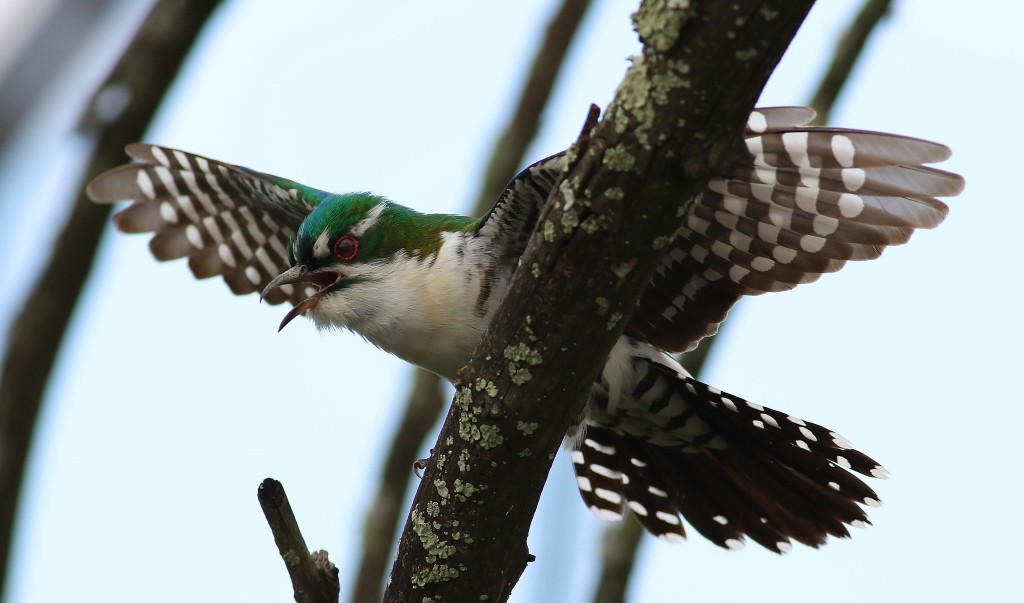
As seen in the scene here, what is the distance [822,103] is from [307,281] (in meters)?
2.86

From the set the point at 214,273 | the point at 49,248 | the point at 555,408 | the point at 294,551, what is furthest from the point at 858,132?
the point at 214,273

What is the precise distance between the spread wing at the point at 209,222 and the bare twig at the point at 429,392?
911 millimetres

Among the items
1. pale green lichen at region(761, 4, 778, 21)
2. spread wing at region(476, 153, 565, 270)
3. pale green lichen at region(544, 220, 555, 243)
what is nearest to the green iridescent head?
spread wing at region(476, 153, 565, 270)

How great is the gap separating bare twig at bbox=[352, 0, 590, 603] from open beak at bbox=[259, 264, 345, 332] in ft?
3.63

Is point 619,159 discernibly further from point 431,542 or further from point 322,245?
point 322,245

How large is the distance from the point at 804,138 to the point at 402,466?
290 cm

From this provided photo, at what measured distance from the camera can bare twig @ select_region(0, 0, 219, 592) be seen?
413 centimetres

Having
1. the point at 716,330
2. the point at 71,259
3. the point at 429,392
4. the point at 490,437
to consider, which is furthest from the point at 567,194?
the point at 429,392

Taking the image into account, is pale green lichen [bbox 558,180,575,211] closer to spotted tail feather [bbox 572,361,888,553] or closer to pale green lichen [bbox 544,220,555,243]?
pale green lichen [bbox 544,220,555,243]

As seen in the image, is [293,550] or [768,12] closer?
[768,12]

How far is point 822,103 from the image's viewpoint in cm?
531

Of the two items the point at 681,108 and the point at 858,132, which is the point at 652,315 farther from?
the point at 681,108

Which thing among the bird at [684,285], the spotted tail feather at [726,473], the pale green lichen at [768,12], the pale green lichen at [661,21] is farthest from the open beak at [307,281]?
the pale green lichen at [768,12]

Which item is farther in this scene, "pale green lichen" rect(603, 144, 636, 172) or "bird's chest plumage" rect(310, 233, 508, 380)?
"bird's chest plumage" rect(310, 233, 508, 380)
